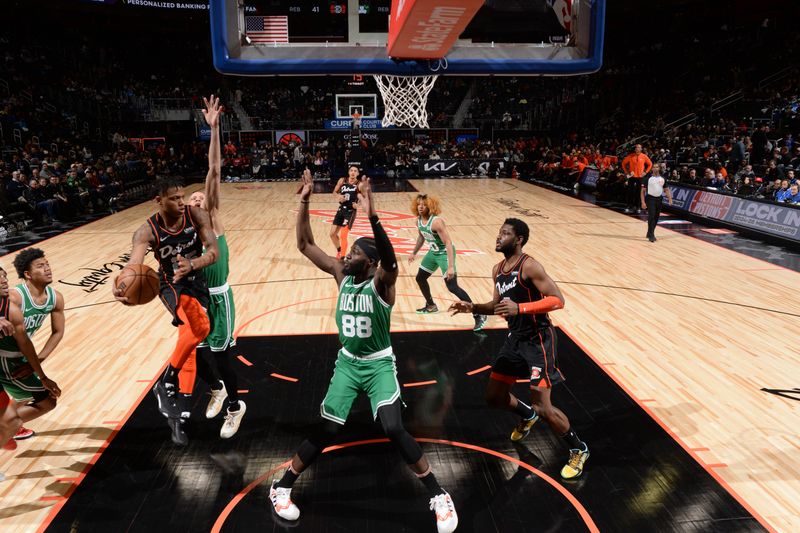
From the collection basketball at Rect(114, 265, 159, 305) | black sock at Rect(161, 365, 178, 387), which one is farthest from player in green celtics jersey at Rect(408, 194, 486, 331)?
basketball at Rect(114, 265, 159, 305)

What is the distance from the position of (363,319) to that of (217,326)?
1870 millimetres

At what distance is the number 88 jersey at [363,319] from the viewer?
389 cm

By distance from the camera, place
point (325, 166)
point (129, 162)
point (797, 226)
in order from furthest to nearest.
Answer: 1. point (325, 166)
2. point (129, 162)
3. point (797, 226)

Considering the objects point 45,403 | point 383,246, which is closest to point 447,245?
point 383,246

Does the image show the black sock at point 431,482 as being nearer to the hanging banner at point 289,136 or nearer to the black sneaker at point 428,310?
the black sneaker at point 428,310

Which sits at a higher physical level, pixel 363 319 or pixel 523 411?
pixel 363 319

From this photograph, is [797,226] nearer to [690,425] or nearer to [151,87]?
[690,425]

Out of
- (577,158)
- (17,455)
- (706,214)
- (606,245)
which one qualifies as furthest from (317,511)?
(577,158)

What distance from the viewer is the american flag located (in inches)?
301

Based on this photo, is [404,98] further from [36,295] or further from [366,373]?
[366,373]

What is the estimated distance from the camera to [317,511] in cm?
410

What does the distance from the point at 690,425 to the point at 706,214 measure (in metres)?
11.7

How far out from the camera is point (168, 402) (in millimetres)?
4727

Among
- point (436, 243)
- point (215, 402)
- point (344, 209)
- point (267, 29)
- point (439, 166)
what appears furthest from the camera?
point (439, 166)
